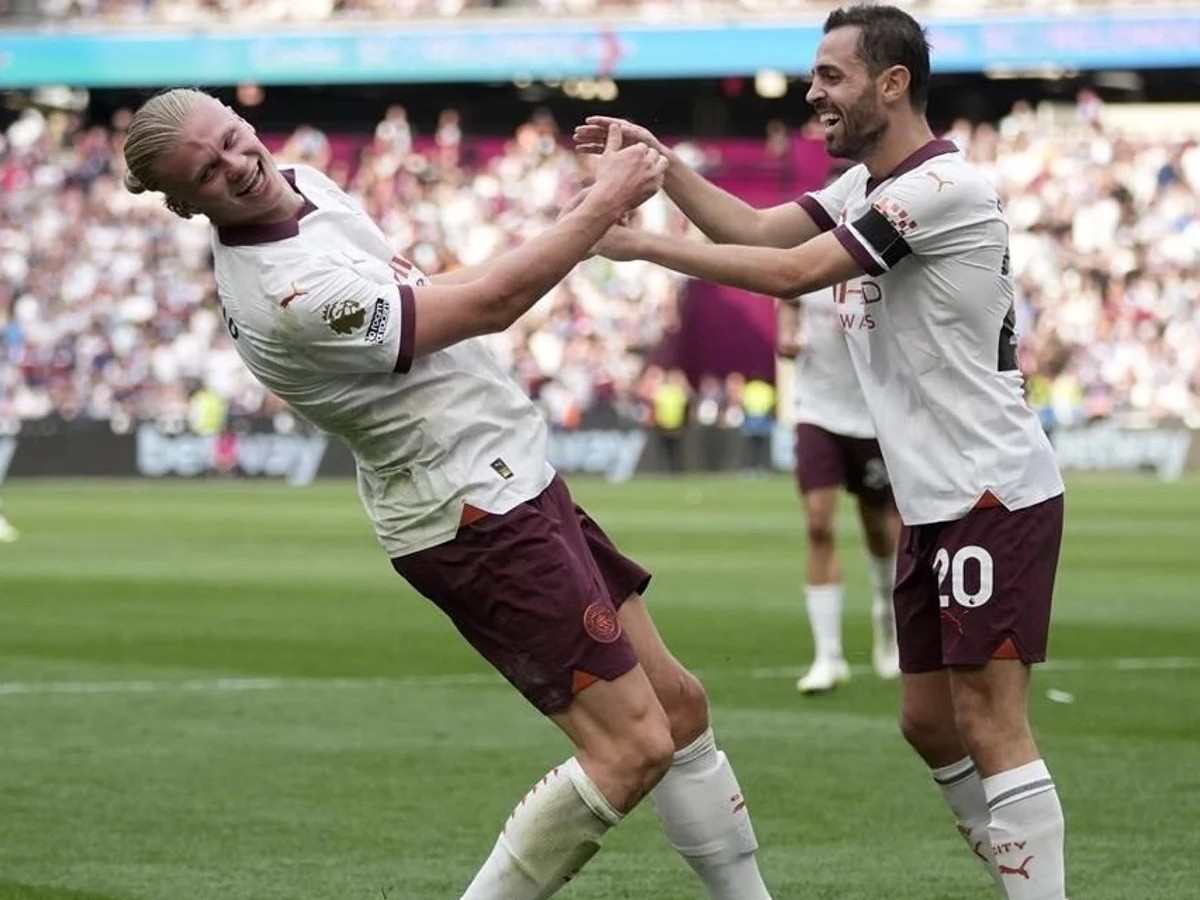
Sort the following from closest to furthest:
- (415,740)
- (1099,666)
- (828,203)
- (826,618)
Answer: (828,203), (415,740), (826,618), (1099,666)

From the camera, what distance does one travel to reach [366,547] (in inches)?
872

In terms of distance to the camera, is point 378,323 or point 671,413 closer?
point 378,323

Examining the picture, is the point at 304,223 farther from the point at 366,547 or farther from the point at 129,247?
the point at 129,247

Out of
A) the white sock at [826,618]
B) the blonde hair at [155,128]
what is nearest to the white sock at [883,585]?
the white sock at [826,618]

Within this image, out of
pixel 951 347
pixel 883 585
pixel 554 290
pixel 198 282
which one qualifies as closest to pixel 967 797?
pixel 951 347

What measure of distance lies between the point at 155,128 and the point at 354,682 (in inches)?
284

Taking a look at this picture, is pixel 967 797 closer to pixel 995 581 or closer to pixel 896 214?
pixel 995 581

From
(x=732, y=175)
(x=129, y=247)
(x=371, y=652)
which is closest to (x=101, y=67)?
(x=129, y=247)

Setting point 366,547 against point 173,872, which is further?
point 366,547

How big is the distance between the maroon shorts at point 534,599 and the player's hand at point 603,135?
0.91 meters

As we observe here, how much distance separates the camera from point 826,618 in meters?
12.0

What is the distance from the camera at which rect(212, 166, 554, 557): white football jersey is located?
5.25 m

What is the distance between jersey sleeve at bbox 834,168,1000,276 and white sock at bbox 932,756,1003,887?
1.38m

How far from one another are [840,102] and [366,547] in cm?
1654
